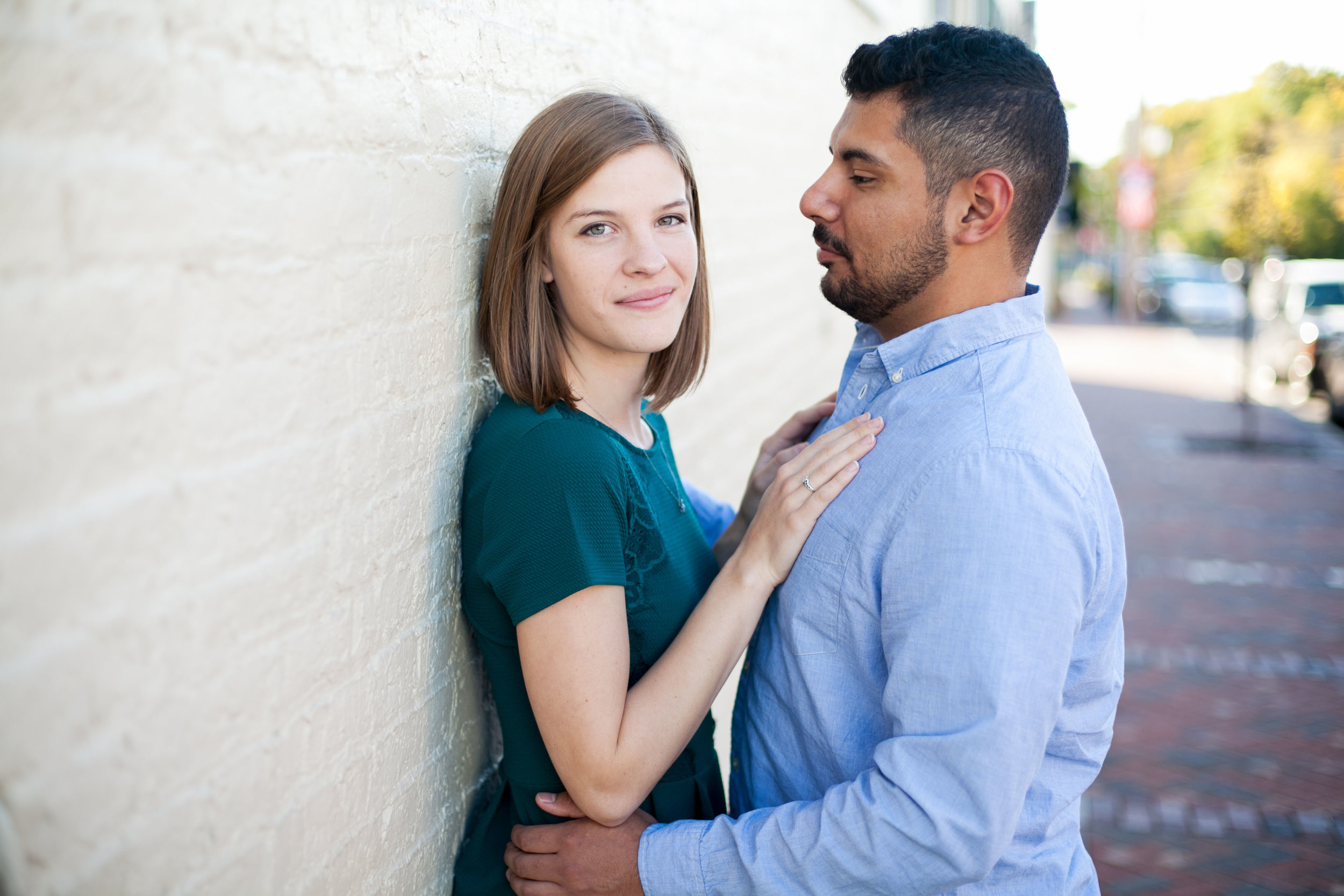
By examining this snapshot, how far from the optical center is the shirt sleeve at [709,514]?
2.61 m

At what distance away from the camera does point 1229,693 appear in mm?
5703

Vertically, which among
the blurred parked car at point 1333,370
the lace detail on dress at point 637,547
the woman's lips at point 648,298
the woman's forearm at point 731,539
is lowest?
the blurred parked car at point 1333,370

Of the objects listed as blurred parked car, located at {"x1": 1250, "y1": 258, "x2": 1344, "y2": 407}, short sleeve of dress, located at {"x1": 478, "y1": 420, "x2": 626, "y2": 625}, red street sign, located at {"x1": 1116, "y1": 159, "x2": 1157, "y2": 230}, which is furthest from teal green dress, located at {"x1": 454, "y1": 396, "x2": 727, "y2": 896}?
red street sign, located at {"x1": 1116, "y1": 159, "x2": 1157, "y2": 230}

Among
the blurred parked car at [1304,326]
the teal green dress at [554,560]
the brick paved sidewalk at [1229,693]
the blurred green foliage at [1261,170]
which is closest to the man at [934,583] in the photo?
the teal green dress at [554,560]

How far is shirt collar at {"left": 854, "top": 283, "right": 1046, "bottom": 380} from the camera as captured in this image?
1918mm

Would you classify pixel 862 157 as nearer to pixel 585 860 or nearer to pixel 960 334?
pixel 960 334

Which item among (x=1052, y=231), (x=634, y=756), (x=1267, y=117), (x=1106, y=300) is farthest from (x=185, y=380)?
(x=1106, y=300)

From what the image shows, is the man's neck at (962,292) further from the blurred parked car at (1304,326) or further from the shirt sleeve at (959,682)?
the blurred parked car at (1304,326)

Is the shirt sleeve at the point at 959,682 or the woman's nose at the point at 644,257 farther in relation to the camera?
the woman's nose at the point at 644,257

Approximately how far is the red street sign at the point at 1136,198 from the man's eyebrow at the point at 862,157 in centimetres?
3338

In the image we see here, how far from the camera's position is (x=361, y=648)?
158cm

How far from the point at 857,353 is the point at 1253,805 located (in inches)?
140

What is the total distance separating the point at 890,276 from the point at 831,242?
0.15 metres

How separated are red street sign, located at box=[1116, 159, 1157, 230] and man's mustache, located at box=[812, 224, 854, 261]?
33.4 meters
